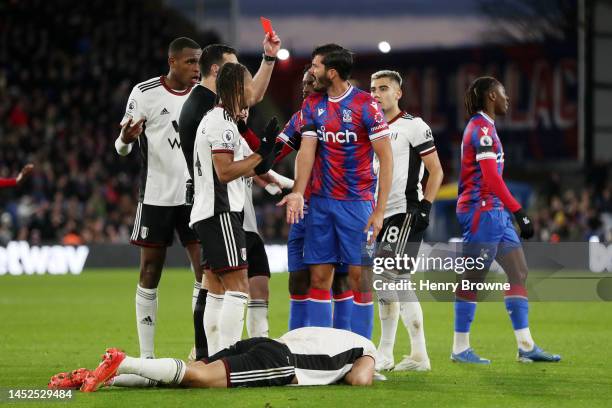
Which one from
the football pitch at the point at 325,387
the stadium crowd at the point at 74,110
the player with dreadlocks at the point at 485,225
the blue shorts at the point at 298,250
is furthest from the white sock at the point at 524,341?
the stadium crowd at the point at 74,110

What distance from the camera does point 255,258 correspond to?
31.0 feet

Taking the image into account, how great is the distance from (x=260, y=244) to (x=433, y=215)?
1953 centimetres

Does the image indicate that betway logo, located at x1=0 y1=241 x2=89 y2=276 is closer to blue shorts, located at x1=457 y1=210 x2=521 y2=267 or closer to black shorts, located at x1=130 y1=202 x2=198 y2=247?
black shorts, located at x1=130 y1=202 x2=198 y2=247

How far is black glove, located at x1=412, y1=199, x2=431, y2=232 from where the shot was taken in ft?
31.0

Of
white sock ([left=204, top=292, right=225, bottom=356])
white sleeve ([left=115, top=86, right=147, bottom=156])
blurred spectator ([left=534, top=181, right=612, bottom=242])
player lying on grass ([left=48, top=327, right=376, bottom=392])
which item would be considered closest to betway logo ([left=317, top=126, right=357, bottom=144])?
white sock ([left=204, top=292, right=225, bottom=356])

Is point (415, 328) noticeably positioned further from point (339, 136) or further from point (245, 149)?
point (245, 149)

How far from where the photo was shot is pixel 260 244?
31.2ft

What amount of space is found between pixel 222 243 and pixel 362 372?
4.27 ft

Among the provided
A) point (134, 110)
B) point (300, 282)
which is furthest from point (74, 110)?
point (300, 282)

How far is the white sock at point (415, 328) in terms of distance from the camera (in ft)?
30.5

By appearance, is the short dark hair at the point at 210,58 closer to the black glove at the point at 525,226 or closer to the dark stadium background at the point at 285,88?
the black glove at the point at 525,226

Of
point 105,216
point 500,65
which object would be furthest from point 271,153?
point 500,65

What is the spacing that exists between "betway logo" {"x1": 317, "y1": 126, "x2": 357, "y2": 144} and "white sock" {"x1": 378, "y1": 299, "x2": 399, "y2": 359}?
1.53 m

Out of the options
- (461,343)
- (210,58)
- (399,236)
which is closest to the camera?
(210,58)
